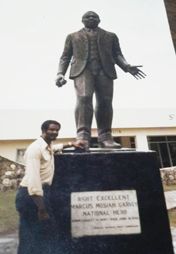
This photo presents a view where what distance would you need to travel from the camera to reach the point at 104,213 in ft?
9.27

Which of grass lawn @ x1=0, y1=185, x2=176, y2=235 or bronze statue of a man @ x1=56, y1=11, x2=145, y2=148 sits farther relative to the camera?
grass lawn @ x1=0, y1=185, x2=176, y2=235

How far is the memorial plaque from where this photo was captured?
278cm

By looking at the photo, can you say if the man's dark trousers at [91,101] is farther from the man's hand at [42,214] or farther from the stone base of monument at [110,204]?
the man's hand at [42,214]

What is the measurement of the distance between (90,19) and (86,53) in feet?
1.65

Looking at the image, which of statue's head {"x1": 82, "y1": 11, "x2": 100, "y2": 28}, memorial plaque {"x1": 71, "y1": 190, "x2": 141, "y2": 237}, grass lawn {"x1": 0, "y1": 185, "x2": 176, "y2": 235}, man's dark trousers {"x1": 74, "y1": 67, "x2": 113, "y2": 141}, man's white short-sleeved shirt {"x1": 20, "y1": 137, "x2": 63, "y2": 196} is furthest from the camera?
grass lawn {"x1": 0, "y1": 185, "x2": 176, "y2": 235}

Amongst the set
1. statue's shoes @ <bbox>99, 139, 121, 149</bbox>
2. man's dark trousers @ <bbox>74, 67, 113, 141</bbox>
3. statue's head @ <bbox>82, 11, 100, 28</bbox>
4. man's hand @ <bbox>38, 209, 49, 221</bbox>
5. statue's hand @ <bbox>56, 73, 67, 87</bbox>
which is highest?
statue's head @ <bbox>82, 11, 100, 28</bbox>

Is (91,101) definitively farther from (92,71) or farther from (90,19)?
(90,19)

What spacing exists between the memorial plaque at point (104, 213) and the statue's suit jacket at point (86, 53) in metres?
1.57

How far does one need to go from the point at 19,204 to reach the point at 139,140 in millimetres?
11702

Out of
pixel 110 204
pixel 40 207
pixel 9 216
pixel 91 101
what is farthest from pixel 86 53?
pixel 9 216

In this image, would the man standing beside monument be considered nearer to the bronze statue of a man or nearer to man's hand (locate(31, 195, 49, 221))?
man's hand (locate(31, 195, 49, 221))

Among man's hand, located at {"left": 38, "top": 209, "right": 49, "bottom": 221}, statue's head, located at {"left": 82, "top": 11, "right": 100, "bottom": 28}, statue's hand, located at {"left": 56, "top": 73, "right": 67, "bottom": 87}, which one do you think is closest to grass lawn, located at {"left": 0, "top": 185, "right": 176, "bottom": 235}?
man's hand, located at {"left": 38, "top": 209, "right": 49, "bottom": 221}

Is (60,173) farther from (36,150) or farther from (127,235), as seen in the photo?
(127,235)

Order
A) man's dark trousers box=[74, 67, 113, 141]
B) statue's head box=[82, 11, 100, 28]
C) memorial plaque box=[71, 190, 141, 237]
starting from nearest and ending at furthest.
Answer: memorial plaque box=[71, 190, 141, 237] → man's dark trousers box=[74, 67, 113, 141] → statue's head box=[82, 11, 100, 28]
